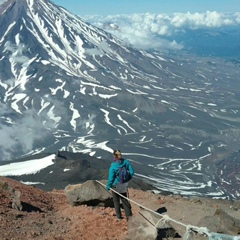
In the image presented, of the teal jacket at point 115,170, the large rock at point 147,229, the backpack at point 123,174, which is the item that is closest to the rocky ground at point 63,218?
the large rock at point 147,229

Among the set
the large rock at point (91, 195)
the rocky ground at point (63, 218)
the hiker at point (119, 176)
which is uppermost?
the hiker at point (119, 176)

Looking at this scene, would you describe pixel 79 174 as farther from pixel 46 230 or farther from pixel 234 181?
pixel 234 181

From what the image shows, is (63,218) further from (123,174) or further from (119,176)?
(123,174)

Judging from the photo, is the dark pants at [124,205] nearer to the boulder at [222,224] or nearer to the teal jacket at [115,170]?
the teal jacket at [115,170]

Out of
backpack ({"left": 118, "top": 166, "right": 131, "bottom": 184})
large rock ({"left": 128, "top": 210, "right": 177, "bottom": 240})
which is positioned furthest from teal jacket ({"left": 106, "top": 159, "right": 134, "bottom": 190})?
large rock ({"left": 128, "top": 210, "right": 177, "bottom": 240})

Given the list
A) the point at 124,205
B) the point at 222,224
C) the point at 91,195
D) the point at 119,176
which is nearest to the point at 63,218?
the point at 91,195

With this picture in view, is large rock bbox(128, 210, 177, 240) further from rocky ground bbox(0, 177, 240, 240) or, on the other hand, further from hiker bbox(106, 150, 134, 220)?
hiker bbox(106, 150, 134, 220)
